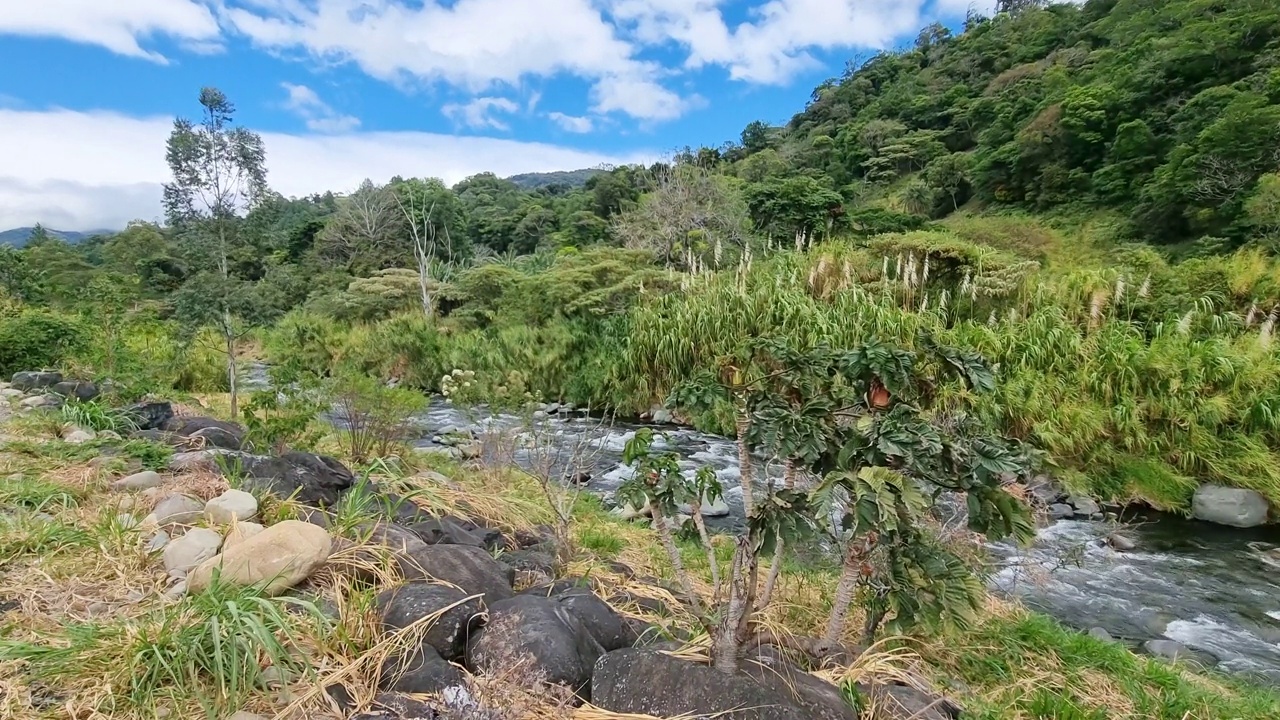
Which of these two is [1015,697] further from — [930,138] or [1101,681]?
[930,138]

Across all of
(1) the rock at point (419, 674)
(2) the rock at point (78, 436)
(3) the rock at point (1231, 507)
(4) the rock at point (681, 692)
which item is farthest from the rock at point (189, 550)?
(3) the rock at point (1231, 507)

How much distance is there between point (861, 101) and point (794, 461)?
39.2 m

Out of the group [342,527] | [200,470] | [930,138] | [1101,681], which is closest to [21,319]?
[200,470]

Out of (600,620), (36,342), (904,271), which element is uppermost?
(904,271)

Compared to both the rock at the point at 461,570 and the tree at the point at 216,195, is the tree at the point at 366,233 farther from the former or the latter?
the rock at the point at 461,570

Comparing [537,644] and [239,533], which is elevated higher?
[239,533]

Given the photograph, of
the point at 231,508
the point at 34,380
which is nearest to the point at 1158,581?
the point at 231,508

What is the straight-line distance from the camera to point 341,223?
2389 centimetres

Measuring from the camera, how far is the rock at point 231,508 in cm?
255

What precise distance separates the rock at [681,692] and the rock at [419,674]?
39cm

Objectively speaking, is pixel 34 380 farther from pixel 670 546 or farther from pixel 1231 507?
pixel 1231 507

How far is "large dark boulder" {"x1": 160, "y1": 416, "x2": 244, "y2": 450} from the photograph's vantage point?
13.2 feet

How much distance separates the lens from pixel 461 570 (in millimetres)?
2225

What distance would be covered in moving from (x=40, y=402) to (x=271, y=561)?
4549 millimetres
